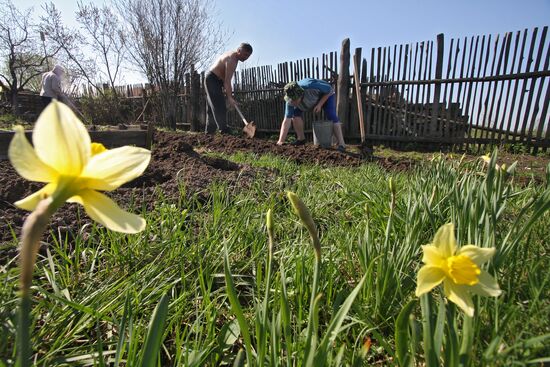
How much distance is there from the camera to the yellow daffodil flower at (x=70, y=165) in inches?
16.6

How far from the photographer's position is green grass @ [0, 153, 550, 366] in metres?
0.71

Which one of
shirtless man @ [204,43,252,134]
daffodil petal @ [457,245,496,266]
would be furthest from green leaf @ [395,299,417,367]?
shirtless man @ [204,43,252,134]

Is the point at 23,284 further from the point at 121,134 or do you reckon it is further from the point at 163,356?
the point at 121,134

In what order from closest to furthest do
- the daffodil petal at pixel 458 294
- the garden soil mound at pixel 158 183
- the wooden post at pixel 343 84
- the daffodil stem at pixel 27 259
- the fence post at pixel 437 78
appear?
the daffodil stem at pixel 27 259, the daffodil petal at pixel 458 294, the garden soil mound at pixel 158 183, the fence post at pixel 437 78, the wooden post at pixel 343 84

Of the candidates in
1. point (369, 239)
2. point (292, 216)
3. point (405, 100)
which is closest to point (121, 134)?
point (292, 216)

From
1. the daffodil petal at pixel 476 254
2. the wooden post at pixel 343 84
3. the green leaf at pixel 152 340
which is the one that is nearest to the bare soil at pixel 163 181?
the green leaf at pixel 152 340

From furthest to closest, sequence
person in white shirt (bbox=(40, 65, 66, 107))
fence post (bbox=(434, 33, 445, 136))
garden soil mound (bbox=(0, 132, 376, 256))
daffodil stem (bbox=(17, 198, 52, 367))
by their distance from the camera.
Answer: person in white shirt (bbox=(40, 65, 66, 107)) < fence post (bbox=(434, 33, 445, 136)) < garden soil mound (bbox=(0, 132, 376, 256)) < daffodil stem (bbox=(17, 198, 52, 367))

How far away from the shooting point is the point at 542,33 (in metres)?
5.71

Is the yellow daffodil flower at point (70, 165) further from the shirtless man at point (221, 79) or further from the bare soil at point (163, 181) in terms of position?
the shirtless man at point (221, 79)

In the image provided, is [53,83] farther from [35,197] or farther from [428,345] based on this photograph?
[428,345]

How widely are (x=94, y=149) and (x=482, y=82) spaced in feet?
24.7

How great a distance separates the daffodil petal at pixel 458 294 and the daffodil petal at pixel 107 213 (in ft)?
1.78

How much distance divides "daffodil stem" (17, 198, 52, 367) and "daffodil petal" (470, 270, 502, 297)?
2.22ft

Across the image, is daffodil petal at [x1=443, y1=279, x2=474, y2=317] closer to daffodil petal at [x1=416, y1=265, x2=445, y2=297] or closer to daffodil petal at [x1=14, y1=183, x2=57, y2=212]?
daffodil petal at [x1=416, y1=265, x2=445, y2=297]
